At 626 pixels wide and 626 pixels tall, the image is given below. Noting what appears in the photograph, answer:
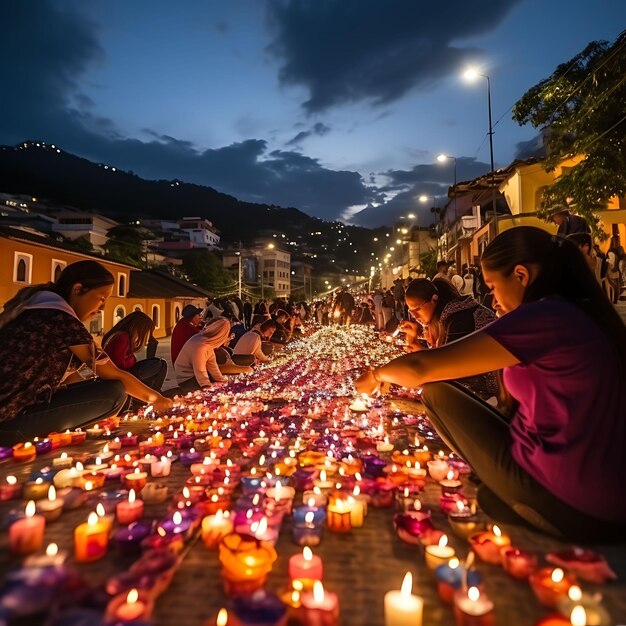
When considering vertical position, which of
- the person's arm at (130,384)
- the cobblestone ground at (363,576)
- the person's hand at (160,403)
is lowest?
the cobblestone ground at (363,576)

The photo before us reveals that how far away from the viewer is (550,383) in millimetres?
1878

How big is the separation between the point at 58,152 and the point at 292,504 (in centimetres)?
23610

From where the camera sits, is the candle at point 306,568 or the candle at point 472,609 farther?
the candle at point 306,568

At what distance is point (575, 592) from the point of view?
1.62 m

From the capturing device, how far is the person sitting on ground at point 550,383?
1.80 m

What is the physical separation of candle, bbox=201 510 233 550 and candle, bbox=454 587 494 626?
112 centimetres

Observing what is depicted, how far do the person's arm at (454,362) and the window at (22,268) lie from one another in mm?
21827

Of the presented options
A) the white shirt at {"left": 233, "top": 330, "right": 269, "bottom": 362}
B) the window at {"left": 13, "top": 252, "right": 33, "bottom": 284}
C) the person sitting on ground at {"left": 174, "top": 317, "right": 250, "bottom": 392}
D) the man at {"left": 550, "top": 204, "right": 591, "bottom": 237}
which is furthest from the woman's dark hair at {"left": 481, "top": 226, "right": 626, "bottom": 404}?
the window at {"left": 13, "top": 252, "right": 33, "bottom": 284}

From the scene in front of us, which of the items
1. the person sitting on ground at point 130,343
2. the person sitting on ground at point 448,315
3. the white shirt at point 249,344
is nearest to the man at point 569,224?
the person sitting on ground at point 448,315

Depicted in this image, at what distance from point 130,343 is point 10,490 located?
298cm

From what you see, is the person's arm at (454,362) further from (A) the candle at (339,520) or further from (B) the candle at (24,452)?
(B) the candle at (24,452)

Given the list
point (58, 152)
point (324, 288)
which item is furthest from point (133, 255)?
point (58, 152)

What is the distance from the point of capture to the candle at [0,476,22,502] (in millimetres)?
2730

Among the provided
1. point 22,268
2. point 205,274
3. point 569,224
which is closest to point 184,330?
point 569,224
